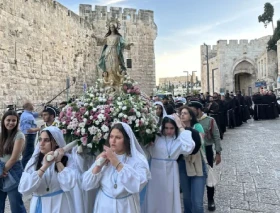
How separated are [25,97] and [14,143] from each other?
32.7 feet

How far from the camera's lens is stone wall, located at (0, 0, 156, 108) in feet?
38.7

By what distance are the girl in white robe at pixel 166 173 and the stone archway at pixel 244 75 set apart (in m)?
37.3

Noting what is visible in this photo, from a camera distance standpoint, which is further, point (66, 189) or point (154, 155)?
point (154, 155)

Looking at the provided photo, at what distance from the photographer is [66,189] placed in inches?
101

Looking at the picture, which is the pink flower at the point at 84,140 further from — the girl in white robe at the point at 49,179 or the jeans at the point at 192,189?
the jeans at the point at 192,189

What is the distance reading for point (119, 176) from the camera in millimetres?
2463

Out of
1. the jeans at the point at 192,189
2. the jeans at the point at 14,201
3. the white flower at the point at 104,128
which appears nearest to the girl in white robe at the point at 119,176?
the white flower at the point at 104,128

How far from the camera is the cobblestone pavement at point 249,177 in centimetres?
442

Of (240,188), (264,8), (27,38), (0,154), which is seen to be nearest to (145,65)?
(27,38)

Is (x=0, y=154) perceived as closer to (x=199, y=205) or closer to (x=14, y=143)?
(x=14, y=143)

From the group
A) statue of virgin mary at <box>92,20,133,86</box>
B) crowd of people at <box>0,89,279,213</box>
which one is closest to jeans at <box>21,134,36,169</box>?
crowd of people at <box>0,89,279,213</box>

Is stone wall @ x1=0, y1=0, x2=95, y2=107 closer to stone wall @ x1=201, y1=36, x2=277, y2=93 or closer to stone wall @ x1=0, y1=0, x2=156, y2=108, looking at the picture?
stone wall @ x1=0, y1=0, x2=156, y2=108

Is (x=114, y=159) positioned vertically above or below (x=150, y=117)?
below

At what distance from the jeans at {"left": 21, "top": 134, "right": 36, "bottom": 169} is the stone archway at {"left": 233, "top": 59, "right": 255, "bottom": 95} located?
118 feet
